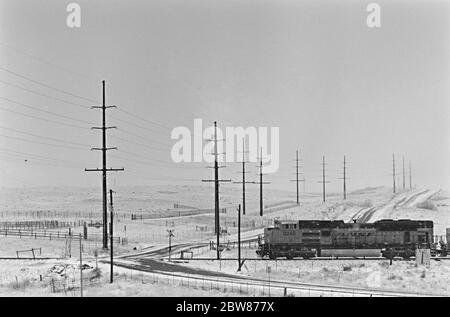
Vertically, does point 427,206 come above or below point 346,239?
above

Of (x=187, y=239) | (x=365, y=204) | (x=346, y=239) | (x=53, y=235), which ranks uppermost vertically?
(x=365, y=204)

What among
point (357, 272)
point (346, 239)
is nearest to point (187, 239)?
point (346, 239)

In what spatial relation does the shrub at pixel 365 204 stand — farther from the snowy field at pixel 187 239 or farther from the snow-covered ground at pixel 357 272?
the snow-covered ground at pixel 357 272

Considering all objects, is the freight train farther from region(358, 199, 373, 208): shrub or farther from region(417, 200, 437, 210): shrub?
region(358, 199, 373, 208): shrub

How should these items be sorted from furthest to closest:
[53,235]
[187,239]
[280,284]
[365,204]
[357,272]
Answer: [365,204]
[187,239]
[53,235]
[357,272]
[280,284]

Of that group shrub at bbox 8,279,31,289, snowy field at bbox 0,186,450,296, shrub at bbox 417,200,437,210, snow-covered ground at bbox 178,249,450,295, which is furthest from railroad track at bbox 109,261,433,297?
shrub at bbox 417,200,437,210

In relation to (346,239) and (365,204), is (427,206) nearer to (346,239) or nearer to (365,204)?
(365,204)

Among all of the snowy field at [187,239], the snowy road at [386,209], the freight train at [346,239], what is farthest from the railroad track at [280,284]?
the snowy road at [386,209]

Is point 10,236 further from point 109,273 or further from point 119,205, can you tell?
point 119,205
